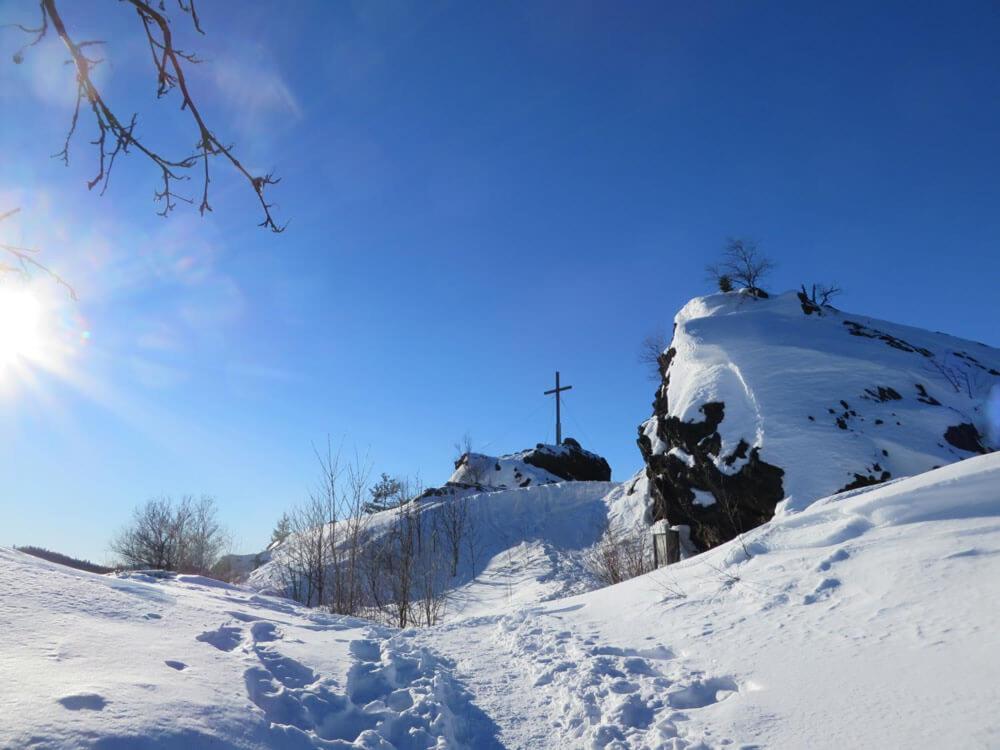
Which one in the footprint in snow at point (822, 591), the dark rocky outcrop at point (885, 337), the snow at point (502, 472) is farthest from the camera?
the snow at point (502, 472)

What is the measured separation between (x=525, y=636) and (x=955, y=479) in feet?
14.4

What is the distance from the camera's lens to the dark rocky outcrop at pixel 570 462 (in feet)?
108

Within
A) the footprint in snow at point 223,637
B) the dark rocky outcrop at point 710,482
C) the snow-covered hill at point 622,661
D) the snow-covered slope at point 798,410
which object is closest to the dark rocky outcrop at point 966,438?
the snow-covered slope at point 798,410

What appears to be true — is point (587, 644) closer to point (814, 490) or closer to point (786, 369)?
point (814, 490)

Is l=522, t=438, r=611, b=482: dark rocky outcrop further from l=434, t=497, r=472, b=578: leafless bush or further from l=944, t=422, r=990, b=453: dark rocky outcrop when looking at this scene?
l=944, t=422, r=990, b=453: dark rocky outcrop

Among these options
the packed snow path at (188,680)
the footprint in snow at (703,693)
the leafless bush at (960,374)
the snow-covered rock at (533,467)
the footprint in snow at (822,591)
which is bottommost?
the footprint in snow at (703,693)

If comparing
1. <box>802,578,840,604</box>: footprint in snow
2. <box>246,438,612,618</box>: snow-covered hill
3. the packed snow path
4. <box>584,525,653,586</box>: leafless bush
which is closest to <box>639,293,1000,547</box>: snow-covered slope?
<box>584,525,653,586</box>: leafless bush

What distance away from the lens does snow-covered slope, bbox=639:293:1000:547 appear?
11.4 m

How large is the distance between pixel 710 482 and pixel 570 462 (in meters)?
20.8

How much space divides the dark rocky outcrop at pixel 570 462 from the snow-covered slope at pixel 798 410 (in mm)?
15307

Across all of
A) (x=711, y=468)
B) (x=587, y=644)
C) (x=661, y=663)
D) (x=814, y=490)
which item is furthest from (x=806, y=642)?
(x=711, y=468)

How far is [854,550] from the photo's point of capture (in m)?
5.12

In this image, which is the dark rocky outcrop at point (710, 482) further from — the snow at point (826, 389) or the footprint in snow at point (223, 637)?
the footprint in snow at point (223, 637)

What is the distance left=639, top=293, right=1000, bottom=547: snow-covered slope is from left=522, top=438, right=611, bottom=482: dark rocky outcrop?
50.2 ft
